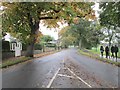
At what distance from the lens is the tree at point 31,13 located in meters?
24.4

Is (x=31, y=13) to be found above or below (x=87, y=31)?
above

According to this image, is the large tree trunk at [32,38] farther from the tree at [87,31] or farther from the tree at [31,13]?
the tree at [87,31]

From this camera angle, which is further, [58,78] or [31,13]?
[31,13]

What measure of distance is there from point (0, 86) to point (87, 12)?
23642mm

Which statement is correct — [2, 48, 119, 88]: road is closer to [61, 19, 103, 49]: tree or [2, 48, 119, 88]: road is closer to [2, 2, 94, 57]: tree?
[2, 2, 94, 57]: tree

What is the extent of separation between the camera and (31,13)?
24.7 meters

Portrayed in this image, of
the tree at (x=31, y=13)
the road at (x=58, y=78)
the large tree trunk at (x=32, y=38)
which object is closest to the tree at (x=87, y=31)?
the tree at (x=31, y=13)

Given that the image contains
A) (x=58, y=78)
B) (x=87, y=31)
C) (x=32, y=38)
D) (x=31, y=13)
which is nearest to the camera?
(x=58, y=78)

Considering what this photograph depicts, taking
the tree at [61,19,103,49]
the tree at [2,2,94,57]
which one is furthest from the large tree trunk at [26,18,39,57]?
the tree at [61,19,103,49]

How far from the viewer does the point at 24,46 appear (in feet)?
133

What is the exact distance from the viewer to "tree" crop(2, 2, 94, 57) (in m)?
24.4

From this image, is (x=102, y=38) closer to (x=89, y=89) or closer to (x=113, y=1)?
(x=113, y=1)

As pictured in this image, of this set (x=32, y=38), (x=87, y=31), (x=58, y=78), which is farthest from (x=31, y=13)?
(x=87, y=31)

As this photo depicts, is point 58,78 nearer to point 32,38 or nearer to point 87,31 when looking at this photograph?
point 32,38
